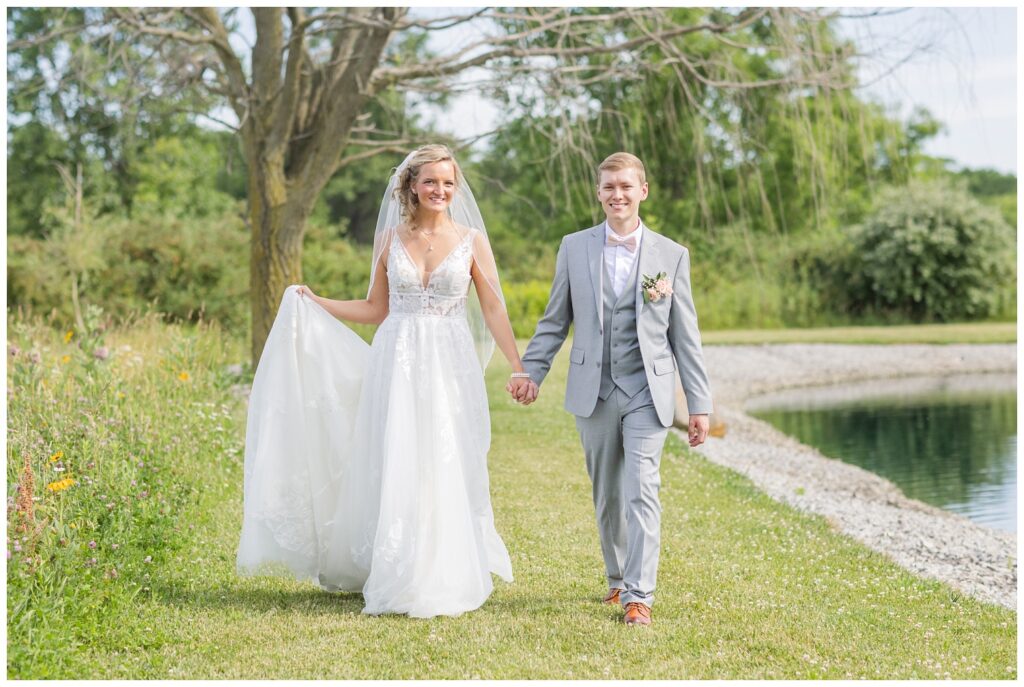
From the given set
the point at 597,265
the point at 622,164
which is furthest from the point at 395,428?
the point at 622,164

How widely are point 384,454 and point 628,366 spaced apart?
1134mm

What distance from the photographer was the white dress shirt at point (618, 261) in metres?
4.73

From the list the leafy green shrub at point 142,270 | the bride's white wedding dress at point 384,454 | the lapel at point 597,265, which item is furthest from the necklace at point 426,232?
the leafy green shrub at point 142,270

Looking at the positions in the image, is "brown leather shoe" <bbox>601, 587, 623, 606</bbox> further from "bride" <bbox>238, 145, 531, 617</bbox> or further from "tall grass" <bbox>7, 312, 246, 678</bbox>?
"tall grass" <bbox>7, 312, 246, 678</bbox>

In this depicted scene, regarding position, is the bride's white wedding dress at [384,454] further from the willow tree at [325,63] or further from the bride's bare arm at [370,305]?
the willow tree at [325,63]

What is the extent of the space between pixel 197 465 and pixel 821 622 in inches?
169

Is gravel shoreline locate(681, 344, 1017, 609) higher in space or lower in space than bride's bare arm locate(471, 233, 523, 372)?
lower

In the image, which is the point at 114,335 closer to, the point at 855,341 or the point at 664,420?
the point at 664,420

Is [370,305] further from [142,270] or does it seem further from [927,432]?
[142,270]

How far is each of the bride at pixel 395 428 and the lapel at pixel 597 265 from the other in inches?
17.0

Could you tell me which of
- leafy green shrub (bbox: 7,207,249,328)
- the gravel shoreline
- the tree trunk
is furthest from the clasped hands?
leafy green shrub (bbox: 7,207,249,328)

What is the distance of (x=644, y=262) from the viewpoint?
468 centimetres

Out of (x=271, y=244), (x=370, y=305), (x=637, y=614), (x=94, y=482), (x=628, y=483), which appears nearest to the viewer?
(x=637, y=614)

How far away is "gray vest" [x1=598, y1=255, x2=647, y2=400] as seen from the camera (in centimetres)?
468
